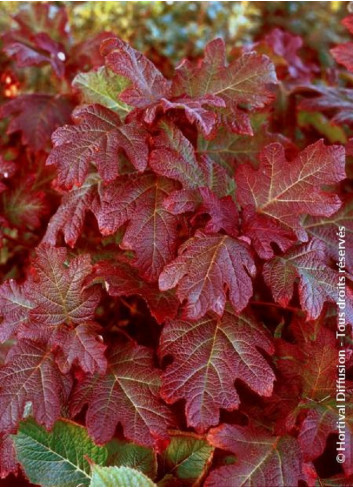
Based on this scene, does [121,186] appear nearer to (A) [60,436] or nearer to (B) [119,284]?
(B) [119,284]

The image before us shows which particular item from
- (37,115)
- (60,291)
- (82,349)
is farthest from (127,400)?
(37,115)

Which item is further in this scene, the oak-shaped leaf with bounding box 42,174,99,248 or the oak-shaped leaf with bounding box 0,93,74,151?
the oak-shaped leaf with bounding box 0,93,74,151

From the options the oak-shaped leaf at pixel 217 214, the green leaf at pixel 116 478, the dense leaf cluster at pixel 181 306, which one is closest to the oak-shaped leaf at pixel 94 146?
the dense leaf cluster at pixel 181 306

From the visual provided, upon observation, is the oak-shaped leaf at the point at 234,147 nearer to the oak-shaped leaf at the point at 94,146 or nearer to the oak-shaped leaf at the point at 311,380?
the oak-shaped leaf at the point at 94,146

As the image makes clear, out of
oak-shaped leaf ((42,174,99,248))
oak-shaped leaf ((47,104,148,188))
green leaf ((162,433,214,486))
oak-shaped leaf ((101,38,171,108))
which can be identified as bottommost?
green leaf ((162,433,214,486))

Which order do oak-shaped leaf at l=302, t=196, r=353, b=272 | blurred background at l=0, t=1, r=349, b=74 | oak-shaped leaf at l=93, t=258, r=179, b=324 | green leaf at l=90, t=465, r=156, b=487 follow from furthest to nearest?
1. blurred background at l=0, t=1, r=349, b=74
2. oak-shaped leaf at l=302, t=196, r=353, b=272
3. oak-shaped leaf at l=93, t=258, r=179, b=324
4. green leaf at l=90, t=465, r=156, b=487

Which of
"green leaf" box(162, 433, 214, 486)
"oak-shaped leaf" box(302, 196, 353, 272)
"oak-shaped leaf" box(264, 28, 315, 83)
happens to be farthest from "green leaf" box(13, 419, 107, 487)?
"oak-shaped leaf" box(264, 28, 315, 83)

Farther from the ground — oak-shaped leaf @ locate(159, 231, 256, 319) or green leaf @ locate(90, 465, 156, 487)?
oak-shaped leaf @ locate(159, 231, 256, 319)

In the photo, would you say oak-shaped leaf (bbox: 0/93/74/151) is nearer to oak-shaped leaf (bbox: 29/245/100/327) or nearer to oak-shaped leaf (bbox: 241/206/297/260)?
oak-shaped leaf (bbox: 29/245/100/327)
